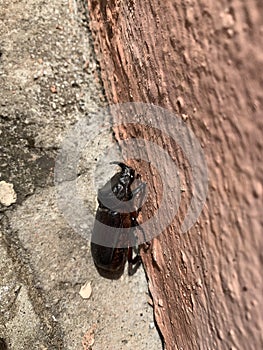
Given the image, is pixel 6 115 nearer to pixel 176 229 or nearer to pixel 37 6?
pixel 37 6

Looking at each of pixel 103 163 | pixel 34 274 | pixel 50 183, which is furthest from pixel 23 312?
pixel 103 163

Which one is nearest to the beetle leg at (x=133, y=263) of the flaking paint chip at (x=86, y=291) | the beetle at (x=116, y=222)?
the beetle at (x=116, y=222)

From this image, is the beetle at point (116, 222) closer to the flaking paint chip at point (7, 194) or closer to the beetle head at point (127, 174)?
the beetle head at point (127, 174)

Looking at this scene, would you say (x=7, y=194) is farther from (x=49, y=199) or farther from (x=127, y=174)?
(x=127, y=174)

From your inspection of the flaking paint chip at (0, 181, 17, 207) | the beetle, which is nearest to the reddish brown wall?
the beetle

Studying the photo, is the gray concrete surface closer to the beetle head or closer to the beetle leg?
the beetle leg

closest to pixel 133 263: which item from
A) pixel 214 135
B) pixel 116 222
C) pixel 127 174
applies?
pixel 116 222
